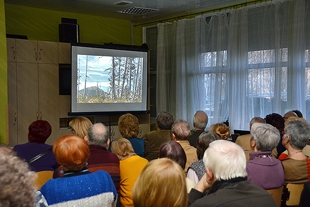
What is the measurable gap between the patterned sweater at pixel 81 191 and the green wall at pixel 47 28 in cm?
364

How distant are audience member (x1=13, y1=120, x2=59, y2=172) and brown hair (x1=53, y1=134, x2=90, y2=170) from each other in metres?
1.01

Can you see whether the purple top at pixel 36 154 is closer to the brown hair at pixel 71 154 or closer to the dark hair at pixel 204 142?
the brown hair at pixel 71 154

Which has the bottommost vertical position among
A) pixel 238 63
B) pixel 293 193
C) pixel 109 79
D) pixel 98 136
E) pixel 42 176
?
pixel 293 193

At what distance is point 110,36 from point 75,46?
1734 mm

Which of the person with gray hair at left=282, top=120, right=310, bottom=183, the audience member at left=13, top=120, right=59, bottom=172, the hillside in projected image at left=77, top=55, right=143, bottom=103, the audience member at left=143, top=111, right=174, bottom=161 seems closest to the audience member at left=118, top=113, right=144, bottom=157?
the audience member at left=143, top=111, right=174, bottom=161

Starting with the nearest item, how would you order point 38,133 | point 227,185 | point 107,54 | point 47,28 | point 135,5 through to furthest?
point 227,185
point 38,133
point 135,5
point 107,54
point 47,28

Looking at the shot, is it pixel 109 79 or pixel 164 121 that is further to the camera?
pixel 109 79

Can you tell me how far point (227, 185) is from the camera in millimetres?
2037

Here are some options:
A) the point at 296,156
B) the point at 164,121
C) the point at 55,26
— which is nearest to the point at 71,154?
the point at 296,156

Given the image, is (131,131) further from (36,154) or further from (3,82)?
(3,82)

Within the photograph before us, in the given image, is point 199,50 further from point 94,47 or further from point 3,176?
point 3,176

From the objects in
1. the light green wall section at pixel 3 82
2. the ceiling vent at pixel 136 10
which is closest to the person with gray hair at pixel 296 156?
the light green wall section at pixel 3 82

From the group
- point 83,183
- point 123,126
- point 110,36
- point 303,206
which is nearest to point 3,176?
point 83,183

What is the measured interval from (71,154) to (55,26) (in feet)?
19.1
